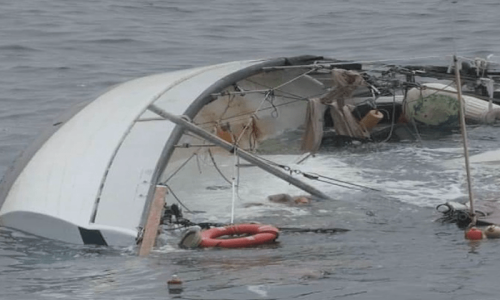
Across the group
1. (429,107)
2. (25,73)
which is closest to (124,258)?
(429,107)

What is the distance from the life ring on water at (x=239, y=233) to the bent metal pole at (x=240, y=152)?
148cm

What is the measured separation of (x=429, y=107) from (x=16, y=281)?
29.6 feet

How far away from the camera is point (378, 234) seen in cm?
1388

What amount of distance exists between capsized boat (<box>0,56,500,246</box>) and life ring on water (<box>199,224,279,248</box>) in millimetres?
741

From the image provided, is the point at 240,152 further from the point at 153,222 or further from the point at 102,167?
the point at 153,222

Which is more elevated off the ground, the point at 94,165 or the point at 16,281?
the point at 94,165

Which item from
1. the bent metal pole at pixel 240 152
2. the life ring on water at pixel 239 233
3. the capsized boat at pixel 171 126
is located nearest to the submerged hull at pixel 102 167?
the capsized boat at pixel 171 126

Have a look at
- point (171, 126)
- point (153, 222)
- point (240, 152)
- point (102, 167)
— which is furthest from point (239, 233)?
point (171, 126)

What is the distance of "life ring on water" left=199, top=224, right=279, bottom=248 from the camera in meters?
13.2

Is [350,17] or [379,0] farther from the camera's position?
[379,0]

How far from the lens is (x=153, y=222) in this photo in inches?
528

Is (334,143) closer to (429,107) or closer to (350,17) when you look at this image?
(429,107)

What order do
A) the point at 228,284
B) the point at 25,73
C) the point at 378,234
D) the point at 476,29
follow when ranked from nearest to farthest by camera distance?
the point at 228,284
the point at 378,234
the point at 25,73
the point at 476,29

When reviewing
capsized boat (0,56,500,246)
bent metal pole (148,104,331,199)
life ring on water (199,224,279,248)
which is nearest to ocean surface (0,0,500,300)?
life ring on water (199,224,279,248)
